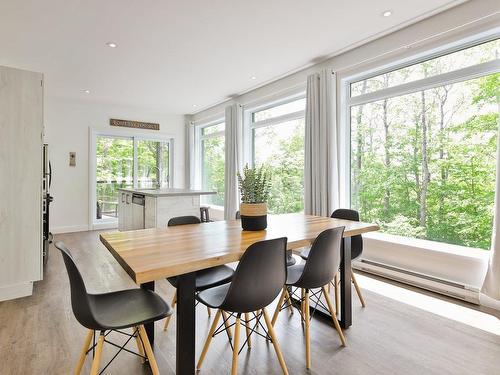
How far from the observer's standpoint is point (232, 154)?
20.0 feet

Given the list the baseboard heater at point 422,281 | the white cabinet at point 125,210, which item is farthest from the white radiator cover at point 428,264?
the white cabinet at point 125,210

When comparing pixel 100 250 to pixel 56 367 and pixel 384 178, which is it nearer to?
pixel 56 367

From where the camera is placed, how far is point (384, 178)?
12.4 feet

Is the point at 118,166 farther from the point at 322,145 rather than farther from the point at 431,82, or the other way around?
the point at 431,82

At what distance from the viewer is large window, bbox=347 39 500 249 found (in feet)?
9.52

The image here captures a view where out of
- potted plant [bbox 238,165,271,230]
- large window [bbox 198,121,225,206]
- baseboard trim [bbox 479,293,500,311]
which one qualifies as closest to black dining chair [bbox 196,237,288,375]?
potted plant [bbox 238,165,271,230]

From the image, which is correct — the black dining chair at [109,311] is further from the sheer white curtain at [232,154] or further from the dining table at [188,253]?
the sheer white curtain at [232,154]

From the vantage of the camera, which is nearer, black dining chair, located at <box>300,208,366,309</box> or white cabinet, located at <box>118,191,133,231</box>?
black dining chair, located at <box>300,208,366,309</box>

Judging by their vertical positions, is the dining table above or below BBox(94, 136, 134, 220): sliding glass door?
below

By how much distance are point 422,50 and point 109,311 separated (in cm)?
375

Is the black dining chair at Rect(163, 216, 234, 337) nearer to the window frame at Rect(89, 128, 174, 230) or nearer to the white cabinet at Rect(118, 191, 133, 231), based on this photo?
the white cabinet at Rect(118, 191, 133, 231)

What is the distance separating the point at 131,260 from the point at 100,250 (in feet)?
12.9

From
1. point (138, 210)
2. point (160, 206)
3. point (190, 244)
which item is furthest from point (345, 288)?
point (138, 210)

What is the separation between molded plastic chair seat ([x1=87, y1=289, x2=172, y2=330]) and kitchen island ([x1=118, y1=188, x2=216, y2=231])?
2.50 metres
